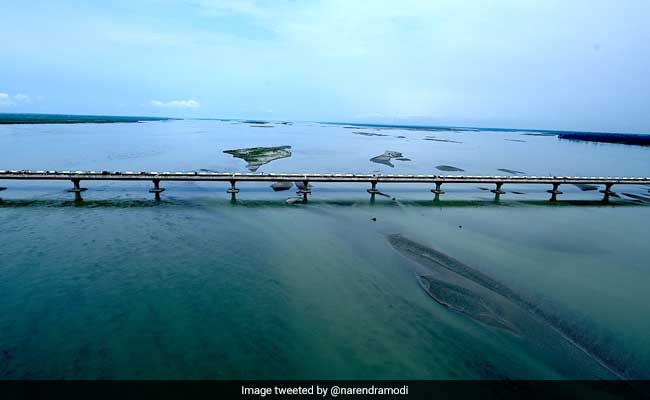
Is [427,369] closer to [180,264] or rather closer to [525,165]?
[180,264]

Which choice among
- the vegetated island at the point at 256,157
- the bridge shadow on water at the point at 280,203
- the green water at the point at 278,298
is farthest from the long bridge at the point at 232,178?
the vegetated island at the point at 256,157

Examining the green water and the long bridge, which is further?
the long bridge

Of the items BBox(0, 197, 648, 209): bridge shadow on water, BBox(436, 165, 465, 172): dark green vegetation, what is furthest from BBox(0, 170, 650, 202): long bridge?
BBox(436, 165, 465, 172): dark green vegetation

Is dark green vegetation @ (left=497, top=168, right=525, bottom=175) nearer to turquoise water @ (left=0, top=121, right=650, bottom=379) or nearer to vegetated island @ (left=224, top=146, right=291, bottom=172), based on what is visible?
turquoise water @ (left=0, top=121, right=650, bottom=379)

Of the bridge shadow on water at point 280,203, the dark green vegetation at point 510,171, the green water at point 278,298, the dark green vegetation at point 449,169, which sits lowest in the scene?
the green water at point 278,298

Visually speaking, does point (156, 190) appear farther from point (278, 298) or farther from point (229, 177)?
point (278, 298)
